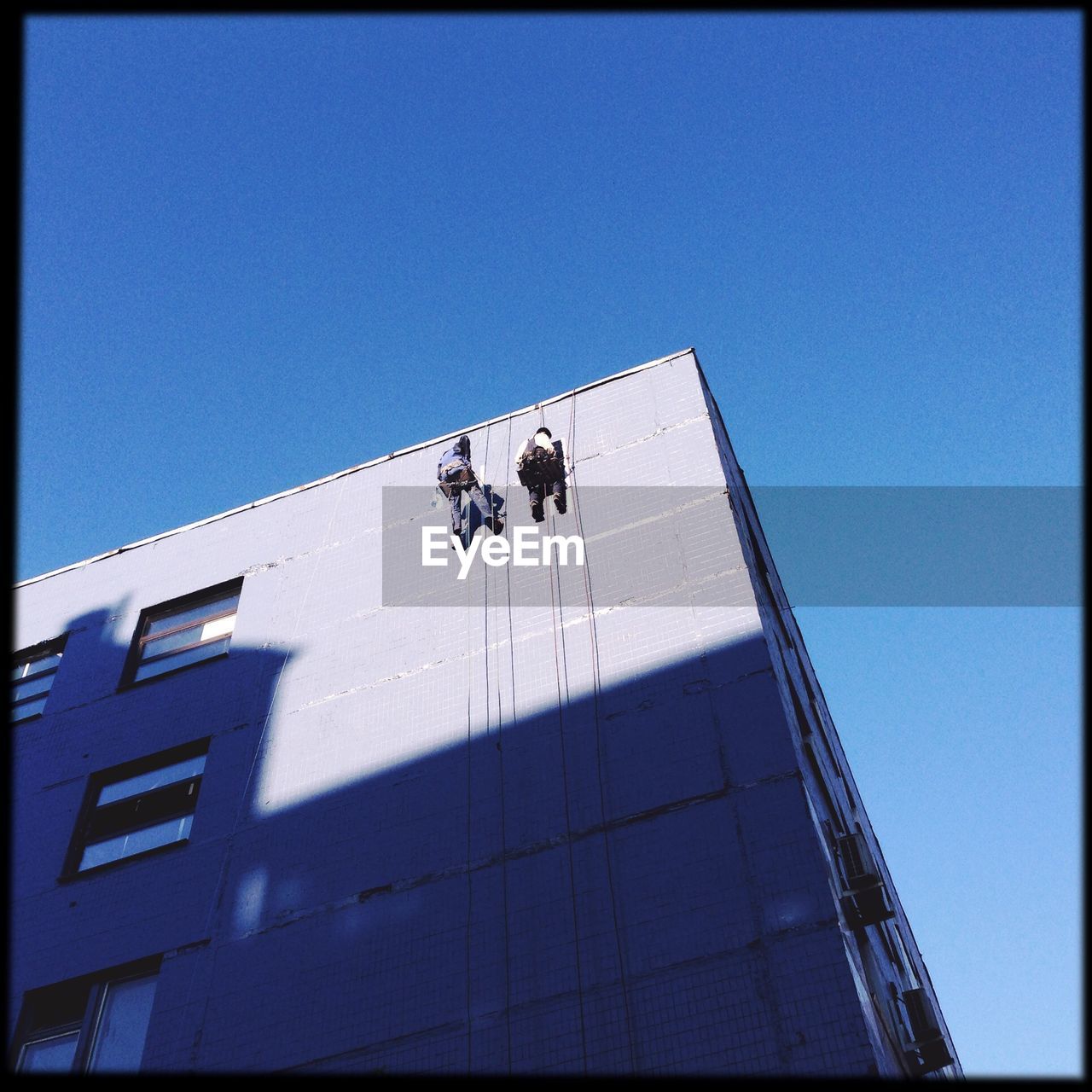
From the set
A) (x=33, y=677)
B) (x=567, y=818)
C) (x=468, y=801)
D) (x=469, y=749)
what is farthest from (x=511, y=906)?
(x=33, y=677)

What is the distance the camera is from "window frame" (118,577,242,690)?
16922 mm

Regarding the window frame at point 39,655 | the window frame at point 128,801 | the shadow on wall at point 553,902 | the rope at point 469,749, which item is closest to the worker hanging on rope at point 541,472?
the rope at point 469,749

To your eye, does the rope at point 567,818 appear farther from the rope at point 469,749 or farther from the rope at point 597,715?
the rope at point 469,749

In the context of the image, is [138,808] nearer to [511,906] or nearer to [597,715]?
[511,906]

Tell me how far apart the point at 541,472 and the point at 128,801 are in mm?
7653

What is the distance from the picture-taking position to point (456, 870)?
39.1ft

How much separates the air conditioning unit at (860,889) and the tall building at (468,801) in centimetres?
6

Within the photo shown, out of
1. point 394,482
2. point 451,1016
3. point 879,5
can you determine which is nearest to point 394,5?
point 879,5

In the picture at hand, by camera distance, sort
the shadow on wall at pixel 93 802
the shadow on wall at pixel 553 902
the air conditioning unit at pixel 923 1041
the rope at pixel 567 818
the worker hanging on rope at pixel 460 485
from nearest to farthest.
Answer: the shadow on wall at pixel 553 902 → the rope at pixel 567 818 → the air conditioning unit at pixel 923 1041 → the shadow on wall at pixel 93 802 → the worker hanging on rope at pixel 460 485

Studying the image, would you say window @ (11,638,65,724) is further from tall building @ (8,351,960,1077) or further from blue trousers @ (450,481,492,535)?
blue trousers @ (450,481,492,535)

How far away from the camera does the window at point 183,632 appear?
672 inches

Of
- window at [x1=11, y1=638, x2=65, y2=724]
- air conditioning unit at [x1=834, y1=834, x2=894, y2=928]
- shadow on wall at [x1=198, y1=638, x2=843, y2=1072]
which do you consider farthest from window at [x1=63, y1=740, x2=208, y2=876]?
air conditioning unit at [x1=834, y1=834, x2=894, y2=928]

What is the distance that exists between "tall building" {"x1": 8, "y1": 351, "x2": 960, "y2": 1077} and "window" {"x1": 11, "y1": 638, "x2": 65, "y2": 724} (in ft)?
0.23

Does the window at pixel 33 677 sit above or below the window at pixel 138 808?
above
